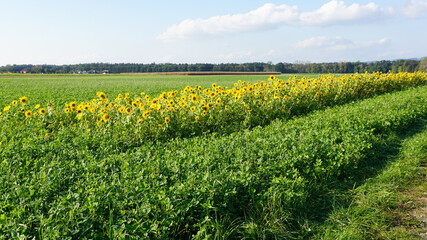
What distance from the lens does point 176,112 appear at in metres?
6.86

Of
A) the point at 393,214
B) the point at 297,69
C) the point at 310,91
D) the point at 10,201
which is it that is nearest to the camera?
the point at 10,201

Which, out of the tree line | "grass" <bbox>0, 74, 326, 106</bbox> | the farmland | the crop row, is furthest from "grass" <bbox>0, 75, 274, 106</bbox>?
the tree line

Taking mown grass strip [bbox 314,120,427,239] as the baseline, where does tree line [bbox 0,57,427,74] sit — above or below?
above

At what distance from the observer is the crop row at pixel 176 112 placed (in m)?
6.30

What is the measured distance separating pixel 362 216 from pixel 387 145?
326 cm

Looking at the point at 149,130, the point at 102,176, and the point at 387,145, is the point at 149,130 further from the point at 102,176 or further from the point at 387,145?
the point at 387,145

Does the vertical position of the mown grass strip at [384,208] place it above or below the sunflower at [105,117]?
below

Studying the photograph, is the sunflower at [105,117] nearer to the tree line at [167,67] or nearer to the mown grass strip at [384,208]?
the mown grass strip at [384,208]

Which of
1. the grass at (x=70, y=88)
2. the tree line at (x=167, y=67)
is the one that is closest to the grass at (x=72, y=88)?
the grass at (x=70, y=88)

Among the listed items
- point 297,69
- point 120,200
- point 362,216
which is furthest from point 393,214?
point 297,69

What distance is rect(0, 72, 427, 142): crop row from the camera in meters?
6.30

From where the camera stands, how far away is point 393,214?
3549mm

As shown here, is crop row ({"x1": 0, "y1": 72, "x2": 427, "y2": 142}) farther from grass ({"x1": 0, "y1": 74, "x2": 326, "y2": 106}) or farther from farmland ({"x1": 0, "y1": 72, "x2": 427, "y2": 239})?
grass ({"x1": 0, "y1": 74, "x2": 326, "y2": 106})

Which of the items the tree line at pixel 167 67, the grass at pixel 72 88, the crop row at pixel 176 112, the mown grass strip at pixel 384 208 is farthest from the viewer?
the tree line at pixel 167 67
